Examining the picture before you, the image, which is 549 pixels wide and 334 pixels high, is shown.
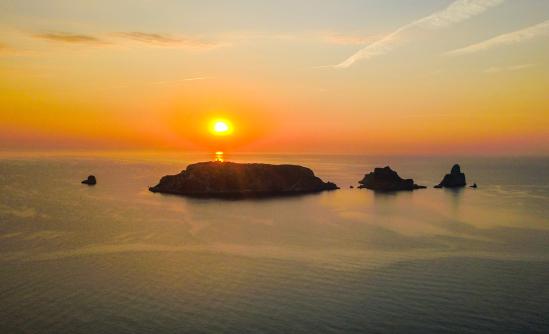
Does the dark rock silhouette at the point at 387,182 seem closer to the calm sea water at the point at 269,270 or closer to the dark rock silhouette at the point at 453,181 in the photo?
the dark rock silhouette at the point at 453,181

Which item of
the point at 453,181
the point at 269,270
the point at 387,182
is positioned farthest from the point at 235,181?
the point at 269,270

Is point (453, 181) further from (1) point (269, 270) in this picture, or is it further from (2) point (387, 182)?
(1) point (269, 270)

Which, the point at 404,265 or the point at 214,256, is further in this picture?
the point at 214,256

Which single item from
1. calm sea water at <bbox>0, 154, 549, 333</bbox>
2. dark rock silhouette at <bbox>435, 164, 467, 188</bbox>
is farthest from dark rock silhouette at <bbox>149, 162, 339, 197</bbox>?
dark rock silhouette at <bbox>435, 164, 467, 188</bbox>

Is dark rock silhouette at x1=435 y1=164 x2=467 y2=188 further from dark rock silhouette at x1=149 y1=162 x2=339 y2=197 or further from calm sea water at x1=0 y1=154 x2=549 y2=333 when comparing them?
calm sea water at x1=0 y1=154 x2=549 y2=333

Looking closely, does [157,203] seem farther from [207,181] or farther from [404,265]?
[404,265]

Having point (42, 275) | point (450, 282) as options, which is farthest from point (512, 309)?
point (42, 275)
